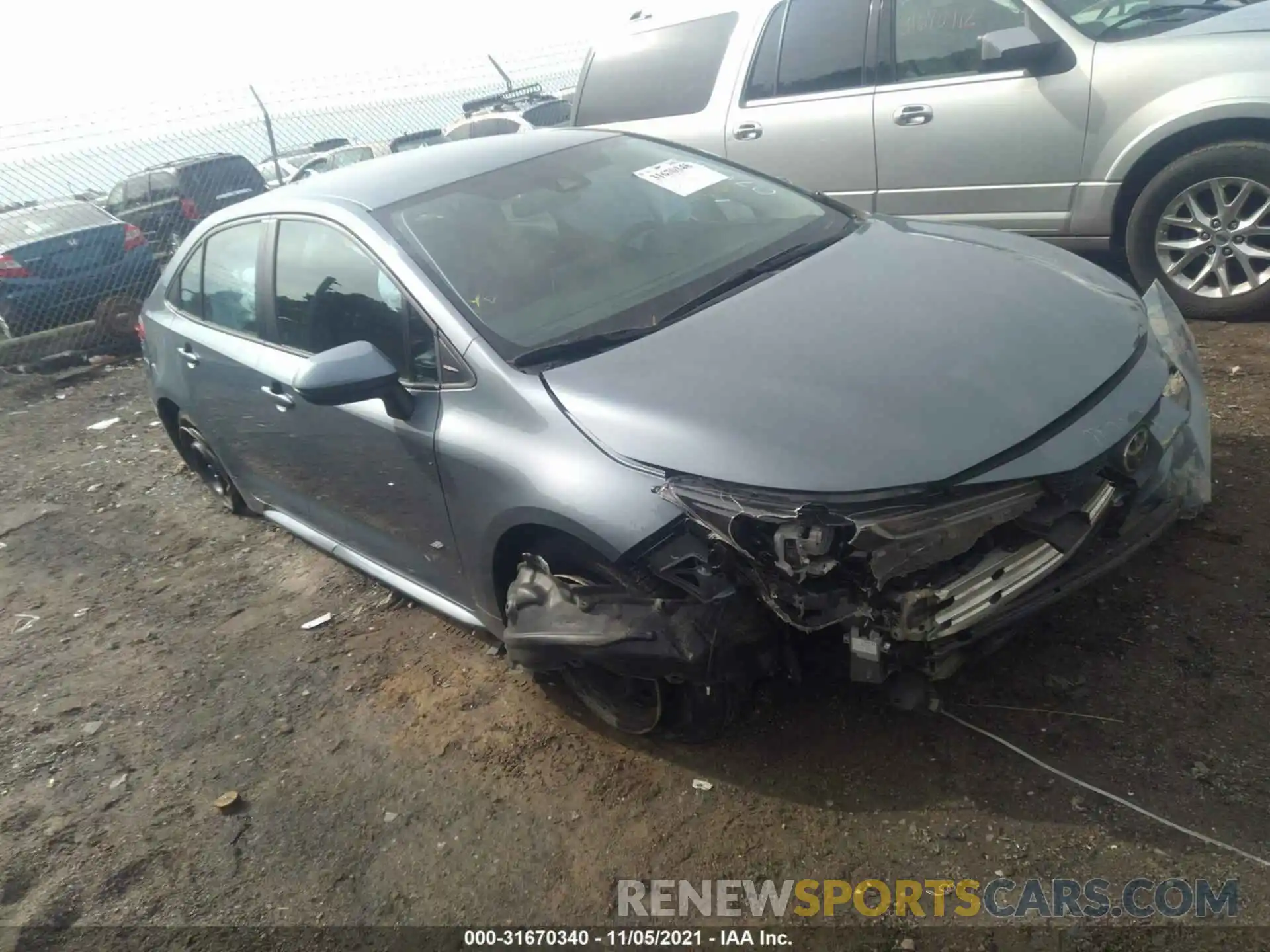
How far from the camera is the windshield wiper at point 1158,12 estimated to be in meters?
4.61

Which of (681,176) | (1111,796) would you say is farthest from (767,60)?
(1111,796)

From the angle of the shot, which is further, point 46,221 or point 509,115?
point 509,115

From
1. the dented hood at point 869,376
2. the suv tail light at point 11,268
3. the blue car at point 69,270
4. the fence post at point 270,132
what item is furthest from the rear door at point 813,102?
the fence post at point 270,132

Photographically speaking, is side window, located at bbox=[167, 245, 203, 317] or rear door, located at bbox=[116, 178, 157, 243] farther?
rear door, located at bbox=[116, 178, 157, 243]

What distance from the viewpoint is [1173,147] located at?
4.48m

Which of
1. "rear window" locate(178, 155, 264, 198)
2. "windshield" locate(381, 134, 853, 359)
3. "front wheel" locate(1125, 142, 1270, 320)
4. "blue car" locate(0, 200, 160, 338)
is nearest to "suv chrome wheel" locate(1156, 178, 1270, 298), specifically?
"front wheel" locate(1125, 142, 1270, 320)

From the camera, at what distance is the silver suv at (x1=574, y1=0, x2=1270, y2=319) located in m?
4.35

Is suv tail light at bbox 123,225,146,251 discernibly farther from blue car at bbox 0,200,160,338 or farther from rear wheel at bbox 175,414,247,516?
rear wheel at bbox 175,414,247,516

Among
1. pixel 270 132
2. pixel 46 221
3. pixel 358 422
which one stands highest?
pixel 270 132

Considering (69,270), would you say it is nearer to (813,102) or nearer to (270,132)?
(270,132)

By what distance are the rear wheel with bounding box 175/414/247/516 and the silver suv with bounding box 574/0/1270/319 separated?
347 centimetres

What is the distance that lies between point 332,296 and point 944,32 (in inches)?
145

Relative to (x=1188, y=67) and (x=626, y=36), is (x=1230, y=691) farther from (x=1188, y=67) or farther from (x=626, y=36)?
(x=626, y=36)

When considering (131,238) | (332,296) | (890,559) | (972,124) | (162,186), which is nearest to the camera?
(890,559)
